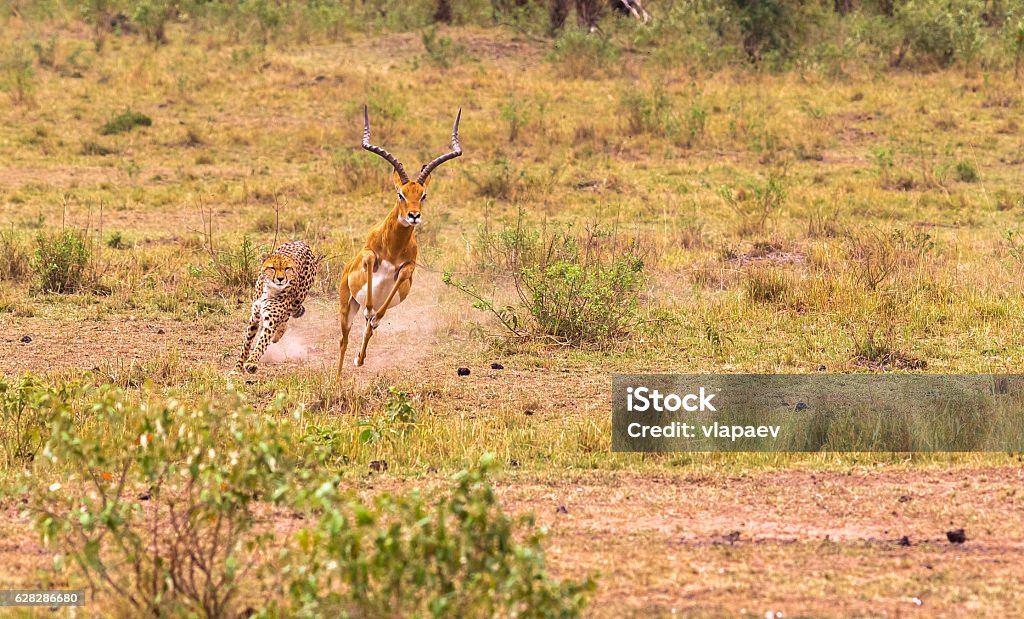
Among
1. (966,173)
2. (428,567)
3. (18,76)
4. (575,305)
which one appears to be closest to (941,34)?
(966,173)

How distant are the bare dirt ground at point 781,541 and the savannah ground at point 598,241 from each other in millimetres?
17

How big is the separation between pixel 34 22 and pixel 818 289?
59.1 ft

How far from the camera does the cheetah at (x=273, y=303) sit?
7.55 metres

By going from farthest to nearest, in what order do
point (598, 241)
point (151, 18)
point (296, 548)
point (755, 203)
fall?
point (151, 18) → point (755, 203) → point (598, 241) → point (296, 548)

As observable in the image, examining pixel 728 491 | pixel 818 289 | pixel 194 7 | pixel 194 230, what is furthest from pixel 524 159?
pixel 194 7

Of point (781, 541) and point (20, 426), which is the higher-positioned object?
point (20, 426)

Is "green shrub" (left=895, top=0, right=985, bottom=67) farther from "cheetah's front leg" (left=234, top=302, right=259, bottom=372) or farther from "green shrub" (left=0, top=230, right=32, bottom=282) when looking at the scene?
"cheetah's front leg" (left=234, top=302, right=259, bottom=372)

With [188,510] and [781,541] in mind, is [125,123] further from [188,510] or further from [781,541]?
[781,541]

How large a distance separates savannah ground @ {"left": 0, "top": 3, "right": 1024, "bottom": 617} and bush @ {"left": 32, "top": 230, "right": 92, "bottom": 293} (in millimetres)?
104

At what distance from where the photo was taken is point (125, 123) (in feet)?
52.2

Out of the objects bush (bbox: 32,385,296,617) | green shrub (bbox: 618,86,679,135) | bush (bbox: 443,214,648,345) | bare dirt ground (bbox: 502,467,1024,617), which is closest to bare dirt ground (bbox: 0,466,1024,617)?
bare dirt ground (bbox: 502,467,1024,617)

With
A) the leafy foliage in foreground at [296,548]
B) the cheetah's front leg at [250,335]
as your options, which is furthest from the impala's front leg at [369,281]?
the leafy foliage in foreground at [296,548]

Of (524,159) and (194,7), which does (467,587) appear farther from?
(194,7)

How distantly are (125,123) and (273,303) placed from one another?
9140 millimetres
